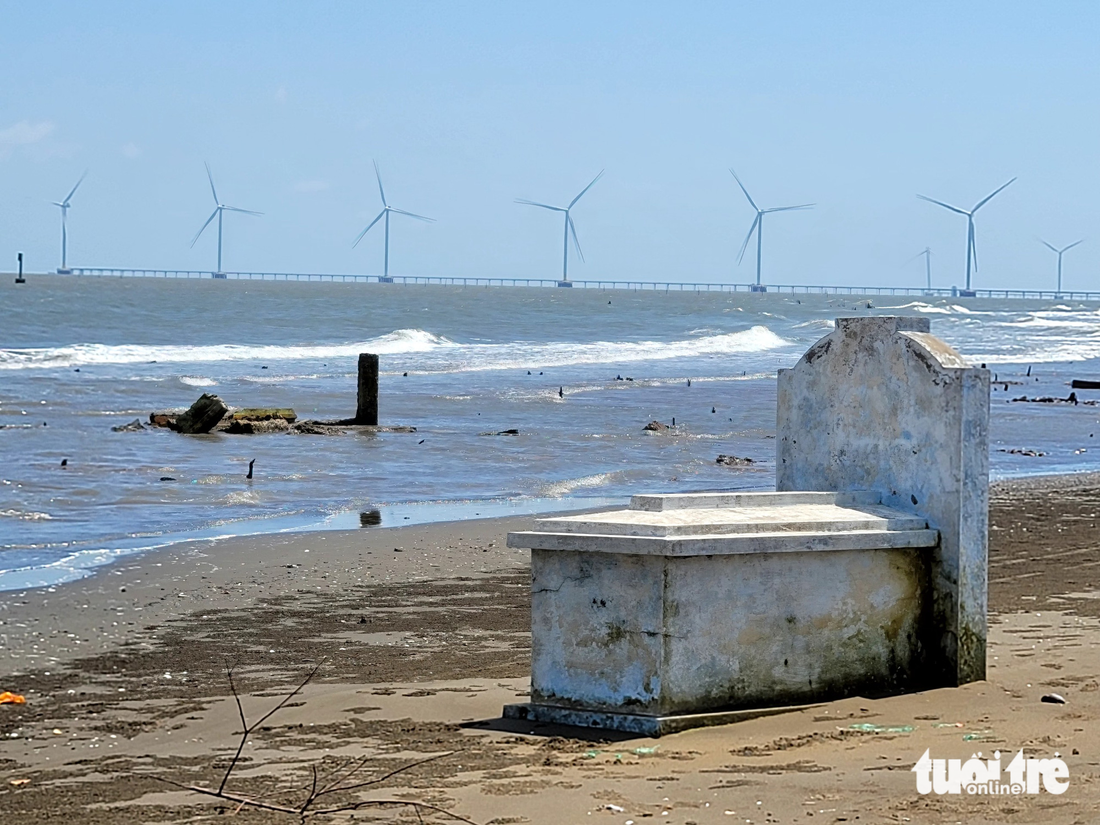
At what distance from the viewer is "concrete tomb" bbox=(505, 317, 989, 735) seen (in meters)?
6.66

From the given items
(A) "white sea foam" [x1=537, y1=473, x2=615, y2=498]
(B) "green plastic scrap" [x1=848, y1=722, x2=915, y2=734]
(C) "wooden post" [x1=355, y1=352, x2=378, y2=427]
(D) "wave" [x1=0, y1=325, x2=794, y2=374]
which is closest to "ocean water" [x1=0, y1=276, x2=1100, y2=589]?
(A) "white sea foam" [x1=537, y1=473, x2=615, y2=498]

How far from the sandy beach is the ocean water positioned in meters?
2.48

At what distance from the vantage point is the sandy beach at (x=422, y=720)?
5.62 meters

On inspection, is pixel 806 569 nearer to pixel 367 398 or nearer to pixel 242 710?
pixel 242 710

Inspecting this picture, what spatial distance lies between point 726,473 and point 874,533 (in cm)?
1408

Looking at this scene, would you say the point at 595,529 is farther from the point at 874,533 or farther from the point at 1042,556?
the point at 1042,556

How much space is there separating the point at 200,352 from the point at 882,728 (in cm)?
5395

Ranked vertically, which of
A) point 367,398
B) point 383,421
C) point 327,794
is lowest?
point 327,794

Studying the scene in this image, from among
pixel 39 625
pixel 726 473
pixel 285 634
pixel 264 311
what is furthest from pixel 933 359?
pixel 264 311

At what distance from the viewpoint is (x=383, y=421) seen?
96.8ft

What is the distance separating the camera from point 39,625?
10172 millimetres

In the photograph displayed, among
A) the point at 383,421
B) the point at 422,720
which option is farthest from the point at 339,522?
the point at 383,421

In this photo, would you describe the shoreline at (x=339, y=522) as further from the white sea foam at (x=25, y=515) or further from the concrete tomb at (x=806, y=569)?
the concrete tomb at (x=806, y=569)

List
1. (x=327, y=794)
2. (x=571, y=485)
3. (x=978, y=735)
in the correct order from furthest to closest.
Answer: (x=571, y=485) → (x=978, y=735) → (x=327, y=794)
